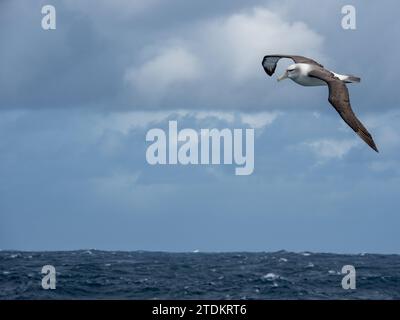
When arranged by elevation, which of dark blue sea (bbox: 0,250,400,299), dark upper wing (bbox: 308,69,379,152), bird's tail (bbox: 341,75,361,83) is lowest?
dark blue sea (bbox: 0,250,400,299)

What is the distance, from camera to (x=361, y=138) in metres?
21.3

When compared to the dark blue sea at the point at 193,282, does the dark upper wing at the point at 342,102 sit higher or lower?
higher

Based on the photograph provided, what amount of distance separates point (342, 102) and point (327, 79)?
6.70 feet

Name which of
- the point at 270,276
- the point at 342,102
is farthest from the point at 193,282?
the point at 342,102

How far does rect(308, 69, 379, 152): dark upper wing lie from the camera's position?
21.5 metres

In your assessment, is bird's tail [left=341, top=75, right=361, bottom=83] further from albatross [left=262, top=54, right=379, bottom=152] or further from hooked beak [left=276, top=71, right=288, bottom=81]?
hooked beak [left=276, top=71, right=288, bottom=81]

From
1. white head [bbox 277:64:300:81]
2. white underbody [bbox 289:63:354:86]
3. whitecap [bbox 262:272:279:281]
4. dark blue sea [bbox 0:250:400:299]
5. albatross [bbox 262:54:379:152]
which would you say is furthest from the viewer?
whitecap [bbox 262:272:279:281]

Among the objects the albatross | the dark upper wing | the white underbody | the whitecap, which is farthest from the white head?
the whitecap

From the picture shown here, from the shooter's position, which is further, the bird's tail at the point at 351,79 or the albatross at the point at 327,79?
the bird's tail at the point at 351,79

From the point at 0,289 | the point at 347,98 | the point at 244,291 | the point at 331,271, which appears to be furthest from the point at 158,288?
the point at 347,98

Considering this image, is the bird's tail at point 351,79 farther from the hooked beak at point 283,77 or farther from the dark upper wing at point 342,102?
the hooked beak at point 283,77

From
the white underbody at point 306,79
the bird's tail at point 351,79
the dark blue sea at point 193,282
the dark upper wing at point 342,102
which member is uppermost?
the white underbody at point 306,79

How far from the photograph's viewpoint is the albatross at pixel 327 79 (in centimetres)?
2216

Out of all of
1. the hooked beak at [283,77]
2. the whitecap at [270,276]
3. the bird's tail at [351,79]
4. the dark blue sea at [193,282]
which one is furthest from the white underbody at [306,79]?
the whitecap at [270,276]
